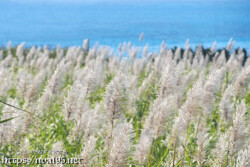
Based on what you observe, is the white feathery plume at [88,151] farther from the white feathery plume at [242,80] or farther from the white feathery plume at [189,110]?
the white feathery plume at [242,80]

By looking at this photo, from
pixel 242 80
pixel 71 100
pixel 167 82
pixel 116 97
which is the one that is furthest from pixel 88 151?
pixel 242 80

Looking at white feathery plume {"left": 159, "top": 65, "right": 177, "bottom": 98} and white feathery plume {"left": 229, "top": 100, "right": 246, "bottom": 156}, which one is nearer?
white feathery plume {"left": 229, "top": 100, "right": 246, "bottom": 156}

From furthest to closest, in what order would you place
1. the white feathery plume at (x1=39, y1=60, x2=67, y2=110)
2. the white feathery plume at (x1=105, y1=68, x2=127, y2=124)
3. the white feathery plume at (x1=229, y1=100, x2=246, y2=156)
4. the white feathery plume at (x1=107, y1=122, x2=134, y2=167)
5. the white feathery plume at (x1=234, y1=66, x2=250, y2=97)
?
the white feathery plume at (x1=234, y1=66, x2=250, y2=97) < the white feathery plume at (x1=39, y1=60, x2=67, y2=110) < the white feathery plume at (x1=229, y1=100, x2=246, y2=156) < the white feathery plume at (x1=105, y1=68, x2=127, y2=124) < the white feathery plume at (x1=107, y1=122, x2=134, y2=167)

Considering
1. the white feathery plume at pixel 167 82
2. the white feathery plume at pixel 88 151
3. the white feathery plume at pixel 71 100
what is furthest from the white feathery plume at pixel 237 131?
the white feathery plume at pixel 71 100

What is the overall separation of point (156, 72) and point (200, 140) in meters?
4.77

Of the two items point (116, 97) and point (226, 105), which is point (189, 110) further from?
point (226, 105)

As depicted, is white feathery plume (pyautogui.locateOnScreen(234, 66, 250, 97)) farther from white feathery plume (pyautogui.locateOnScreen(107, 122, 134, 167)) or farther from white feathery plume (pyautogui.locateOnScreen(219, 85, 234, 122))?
white feathery plume (pyautogui.locateOnScreen(107, 122, 134, 167))

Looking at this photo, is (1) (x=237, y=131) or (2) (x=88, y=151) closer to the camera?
(2) (x=88, y=151)

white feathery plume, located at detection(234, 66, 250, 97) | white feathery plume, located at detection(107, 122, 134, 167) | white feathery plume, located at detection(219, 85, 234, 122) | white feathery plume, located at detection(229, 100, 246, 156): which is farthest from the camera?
white feathery plume, located at detection(219, 85, 234, 122)

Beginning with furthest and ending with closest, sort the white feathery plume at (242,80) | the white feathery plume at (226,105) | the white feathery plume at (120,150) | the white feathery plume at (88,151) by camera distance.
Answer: the white feathery plume at (226,105) → the white feathery plume at (242,80) → the white feathery plume at (88,151) → the white feathery plume at (120,150)

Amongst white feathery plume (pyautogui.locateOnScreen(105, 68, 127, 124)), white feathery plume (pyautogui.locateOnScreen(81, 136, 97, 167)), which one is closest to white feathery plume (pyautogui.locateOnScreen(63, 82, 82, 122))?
white feathery plume (pyautogui.locateOnScreen(105, 68, 127, 124))

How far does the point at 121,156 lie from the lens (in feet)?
7.24

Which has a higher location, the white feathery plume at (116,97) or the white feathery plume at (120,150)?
the white feathery plume at (116,97)

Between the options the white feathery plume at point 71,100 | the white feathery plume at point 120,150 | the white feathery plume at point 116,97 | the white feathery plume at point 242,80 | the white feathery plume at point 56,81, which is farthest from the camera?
the white feathery plume at point 242,80
